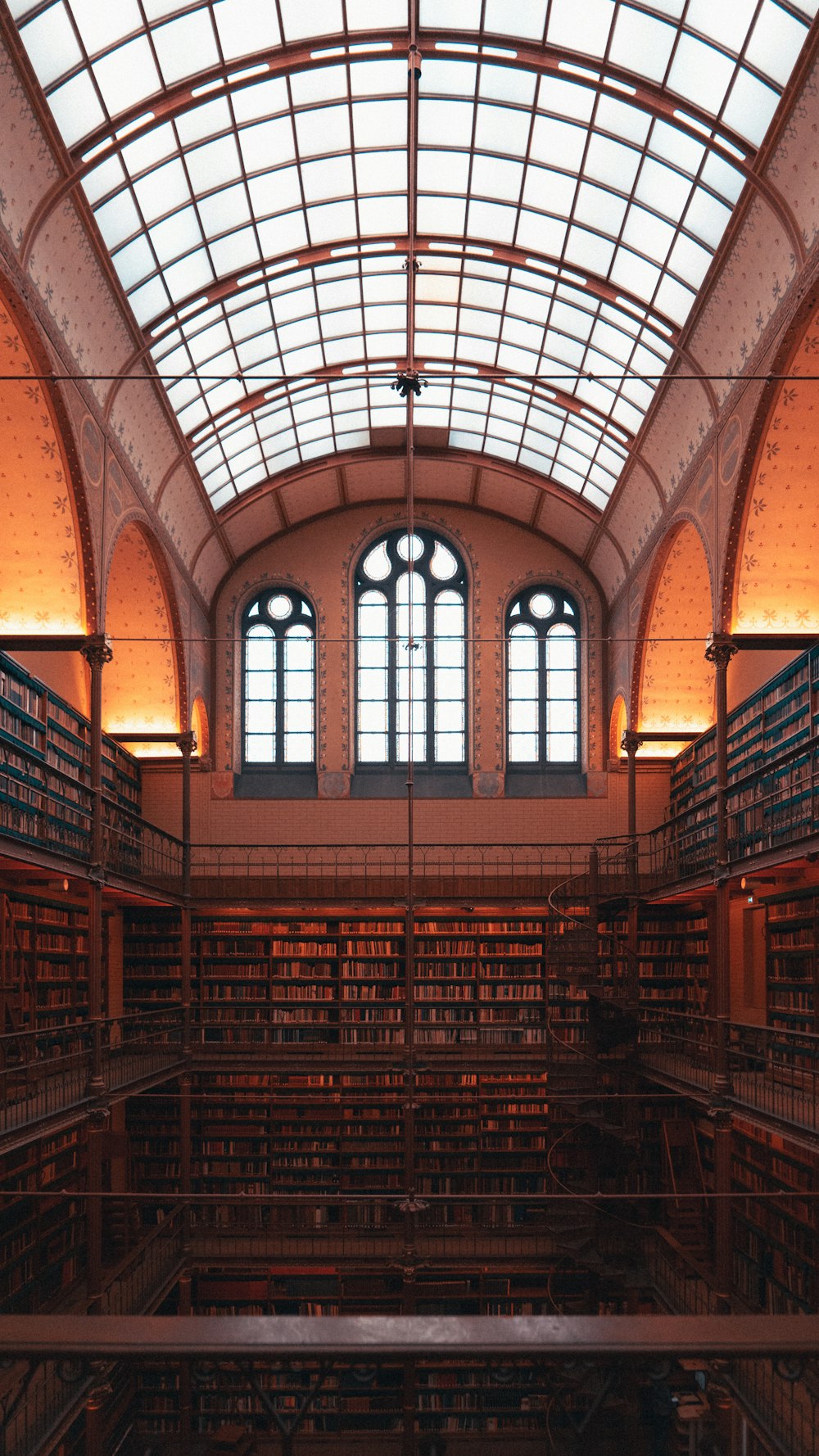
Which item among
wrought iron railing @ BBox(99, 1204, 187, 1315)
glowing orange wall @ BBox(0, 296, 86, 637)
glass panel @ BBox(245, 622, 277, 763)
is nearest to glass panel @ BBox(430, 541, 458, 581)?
glass panel @ BBox(245, 622, 277, 763)

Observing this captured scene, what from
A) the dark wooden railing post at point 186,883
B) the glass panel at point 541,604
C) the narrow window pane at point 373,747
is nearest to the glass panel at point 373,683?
the narrow window pane at point 373,747

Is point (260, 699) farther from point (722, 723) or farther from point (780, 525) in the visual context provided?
point (780, 525)

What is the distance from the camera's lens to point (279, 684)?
21.0 meters

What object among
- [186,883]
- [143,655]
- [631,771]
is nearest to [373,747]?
[186,883]

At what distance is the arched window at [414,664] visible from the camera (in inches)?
823

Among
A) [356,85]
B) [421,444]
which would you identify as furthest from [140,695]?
[356,85]

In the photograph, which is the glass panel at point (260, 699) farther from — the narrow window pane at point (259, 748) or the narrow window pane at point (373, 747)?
the narrow window pane at point (373, 747)

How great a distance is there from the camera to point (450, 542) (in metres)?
21.4

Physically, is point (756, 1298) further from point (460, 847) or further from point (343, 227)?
point (343, 227)

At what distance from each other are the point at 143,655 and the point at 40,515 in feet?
19.2

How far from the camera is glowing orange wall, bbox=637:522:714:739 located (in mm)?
17359

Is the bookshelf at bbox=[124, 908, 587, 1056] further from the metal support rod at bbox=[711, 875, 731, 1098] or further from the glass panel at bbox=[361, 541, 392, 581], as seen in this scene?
the glass panel at bbox=[361, 541, 392, 581]

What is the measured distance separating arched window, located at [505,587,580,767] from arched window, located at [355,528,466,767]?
0.89m

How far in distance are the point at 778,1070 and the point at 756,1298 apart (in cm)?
230
